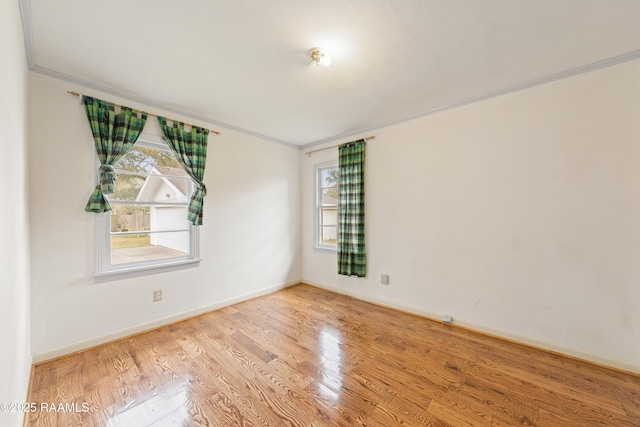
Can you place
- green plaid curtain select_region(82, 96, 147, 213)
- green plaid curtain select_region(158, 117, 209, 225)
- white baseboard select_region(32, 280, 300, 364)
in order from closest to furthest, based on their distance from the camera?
white baseboard select_region(32, 280, 300, 364) → green plaid curtain select_region(82, 96, 147, 213) → green plaid curtain select_region(158, 117, 209, 225)

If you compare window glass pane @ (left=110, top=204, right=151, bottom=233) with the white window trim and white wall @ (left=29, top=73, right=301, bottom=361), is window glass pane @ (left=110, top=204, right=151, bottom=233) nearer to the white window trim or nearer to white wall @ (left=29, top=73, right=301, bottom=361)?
white wall @ (left=29, top=73, right=301, bottom=361)

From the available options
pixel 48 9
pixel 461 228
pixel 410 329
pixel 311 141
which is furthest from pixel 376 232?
pixel 48 9

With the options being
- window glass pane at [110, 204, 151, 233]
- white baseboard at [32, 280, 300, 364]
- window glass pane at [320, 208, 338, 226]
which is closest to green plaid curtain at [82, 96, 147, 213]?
window glass pane at [110, 204, 151, 233]

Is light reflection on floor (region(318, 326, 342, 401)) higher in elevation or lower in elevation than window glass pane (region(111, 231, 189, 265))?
lower

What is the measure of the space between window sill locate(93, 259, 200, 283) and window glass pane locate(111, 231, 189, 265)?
0.37ft

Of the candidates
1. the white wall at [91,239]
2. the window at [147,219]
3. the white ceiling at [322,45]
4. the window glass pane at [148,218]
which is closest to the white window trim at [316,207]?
the white wall at [91,239]

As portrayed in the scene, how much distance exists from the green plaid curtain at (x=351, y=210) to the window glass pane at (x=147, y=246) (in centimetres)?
207

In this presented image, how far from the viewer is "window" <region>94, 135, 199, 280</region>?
2436 mm

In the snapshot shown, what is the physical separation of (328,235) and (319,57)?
2731 millimetres

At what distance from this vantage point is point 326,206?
4121mm

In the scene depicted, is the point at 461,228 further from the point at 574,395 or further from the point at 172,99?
the point at 172,99

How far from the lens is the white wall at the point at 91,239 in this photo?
6.76ft

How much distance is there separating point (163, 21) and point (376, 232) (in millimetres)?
2937

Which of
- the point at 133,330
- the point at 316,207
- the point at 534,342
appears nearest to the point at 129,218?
the point at 133,330
